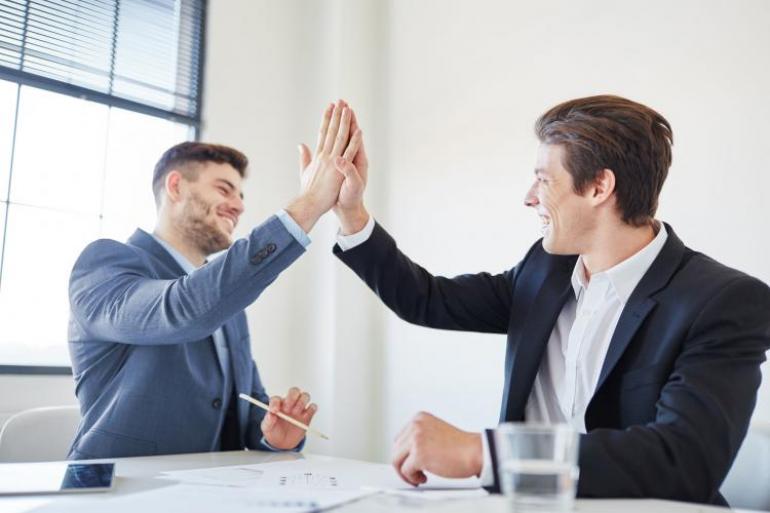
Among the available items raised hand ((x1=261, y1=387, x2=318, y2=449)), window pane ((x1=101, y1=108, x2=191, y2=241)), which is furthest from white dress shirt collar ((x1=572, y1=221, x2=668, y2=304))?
window pane ((x1=101, y1=108, x2=191, y2=241))

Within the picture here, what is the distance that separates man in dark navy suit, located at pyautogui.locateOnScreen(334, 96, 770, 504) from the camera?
1.11 metres

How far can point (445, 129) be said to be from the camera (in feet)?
13.0

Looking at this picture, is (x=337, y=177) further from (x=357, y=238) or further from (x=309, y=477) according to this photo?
(x=309, y=477)

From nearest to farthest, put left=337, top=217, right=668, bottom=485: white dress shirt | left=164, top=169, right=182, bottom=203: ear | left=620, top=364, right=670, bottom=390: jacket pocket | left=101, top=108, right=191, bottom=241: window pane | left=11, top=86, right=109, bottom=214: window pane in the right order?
1. left=620, top=364, right=670, bottom=390: jacket pocket
2. left=337, top=217, right=668, bottom=485: white dress shirt
3. left=164, top=169, right=182, bottom=203: ear
4. left=11, top=86, right=109, bottom=214: window pane
5. left=101, top=108, right=191, bottom=241: window pane

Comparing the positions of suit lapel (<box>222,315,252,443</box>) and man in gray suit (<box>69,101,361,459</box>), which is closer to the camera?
man in gray suit (<box>69,101,361,459</box>)

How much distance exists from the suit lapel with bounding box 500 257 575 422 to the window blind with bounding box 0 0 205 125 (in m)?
2.87

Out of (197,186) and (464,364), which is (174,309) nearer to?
(197,186)

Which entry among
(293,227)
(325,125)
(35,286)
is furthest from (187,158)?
(35,286)

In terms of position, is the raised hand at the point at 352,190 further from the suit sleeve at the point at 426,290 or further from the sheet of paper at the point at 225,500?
the sheet of paper at the point at 225,500

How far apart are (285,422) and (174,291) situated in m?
0.42

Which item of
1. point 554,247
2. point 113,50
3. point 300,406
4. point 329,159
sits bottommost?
point 300,406

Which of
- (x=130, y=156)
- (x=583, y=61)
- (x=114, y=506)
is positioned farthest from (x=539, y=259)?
(x=130, y=156)

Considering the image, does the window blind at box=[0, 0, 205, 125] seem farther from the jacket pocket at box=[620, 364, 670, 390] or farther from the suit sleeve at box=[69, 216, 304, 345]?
Answer: the jacket pocket at box=[620, 364, 670, 390]

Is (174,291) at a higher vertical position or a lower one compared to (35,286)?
lower
